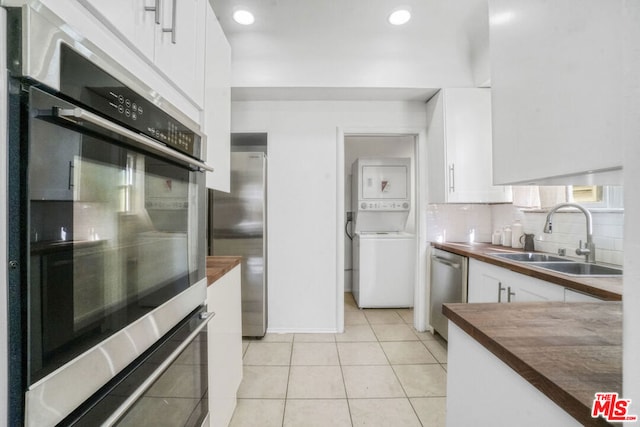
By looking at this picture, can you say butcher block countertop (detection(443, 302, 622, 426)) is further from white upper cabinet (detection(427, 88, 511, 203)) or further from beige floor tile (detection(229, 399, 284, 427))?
white upper cabinet (detection(427, 88, 511, 203))

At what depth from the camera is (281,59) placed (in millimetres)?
2307

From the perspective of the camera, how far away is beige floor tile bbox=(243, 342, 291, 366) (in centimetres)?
211

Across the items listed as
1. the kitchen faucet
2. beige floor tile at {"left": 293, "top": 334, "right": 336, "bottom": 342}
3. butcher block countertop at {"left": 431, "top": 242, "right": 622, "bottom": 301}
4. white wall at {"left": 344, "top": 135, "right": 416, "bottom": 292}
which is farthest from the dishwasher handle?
white wall at {"left": 344, "top": 135, "right": 416, "bottom": 292}

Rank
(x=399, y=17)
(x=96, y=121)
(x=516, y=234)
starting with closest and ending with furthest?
(x=96, y=121)
(x=399, y=17)
(x=516, y=234)

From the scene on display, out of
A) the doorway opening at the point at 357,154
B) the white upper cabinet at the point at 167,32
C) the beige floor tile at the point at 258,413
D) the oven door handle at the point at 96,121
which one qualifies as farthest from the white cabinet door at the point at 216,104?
the doorway opening at the point at 357,154

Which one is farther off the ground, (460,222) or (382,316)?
(460,222)

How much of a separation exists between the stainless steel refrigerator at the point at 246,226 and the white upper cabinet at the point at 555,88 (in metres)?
1.98

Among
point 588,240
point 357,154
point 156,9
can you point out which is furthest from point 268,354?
point 357,154

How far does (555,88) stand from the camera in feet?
1.97

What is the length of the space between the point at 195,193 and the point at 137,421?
667 mm

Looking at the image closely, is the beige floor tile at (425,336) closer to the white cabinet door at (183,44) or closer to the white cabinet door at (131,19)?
the white cabinet door at (183,44)

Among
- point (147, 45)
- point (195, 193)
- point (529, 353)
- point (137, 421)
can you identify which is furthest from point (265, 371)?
point (147, 45)

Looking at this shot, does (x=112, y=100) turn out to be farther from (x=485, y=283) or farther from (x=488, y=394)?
(x=485, y=283)

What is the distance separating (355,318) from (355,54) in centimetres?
261
